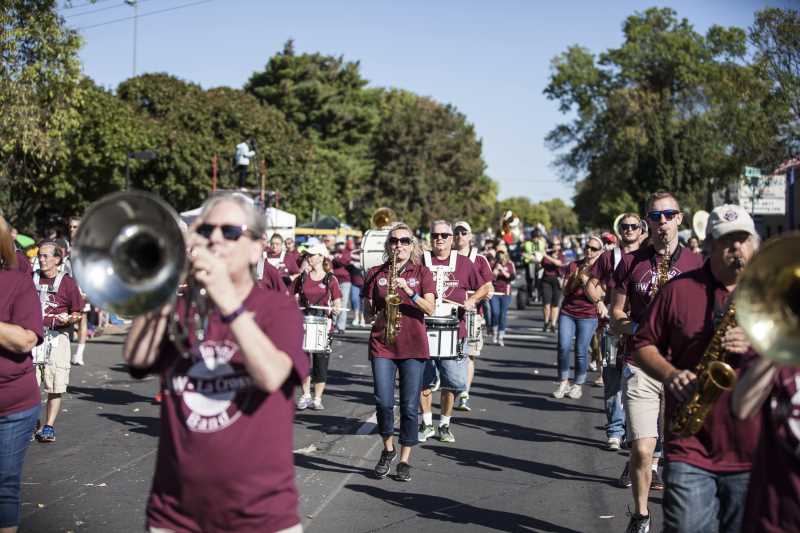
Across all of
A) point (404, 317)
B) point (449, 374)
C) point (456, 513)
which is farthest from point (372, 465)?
point (456, 513)

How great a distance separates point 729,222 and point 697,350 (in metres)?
0.54

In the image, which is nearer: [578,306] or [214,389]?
[214,389]

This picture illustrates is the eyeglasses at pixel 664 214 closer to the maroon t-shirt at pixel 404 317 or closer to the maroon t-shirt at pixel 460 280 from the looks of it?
the maroon t-shirt at pixel 404 317

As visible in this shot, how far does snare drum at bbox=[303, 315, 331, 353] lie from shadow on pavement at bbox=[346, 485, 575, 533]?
3297 millimetres

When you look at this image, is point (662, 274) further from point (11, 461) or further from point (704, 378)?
point (11, 461)

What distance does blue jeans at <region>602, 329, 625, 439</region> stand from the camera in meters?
8.80

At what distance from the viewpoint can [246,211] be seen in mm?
3480

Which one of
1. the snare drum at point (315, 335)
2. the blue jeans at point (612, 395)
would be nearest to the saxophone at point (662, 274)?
the blue jeans at point (612, 395)

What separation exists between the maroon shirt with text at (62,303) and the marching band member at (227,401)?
261 inches

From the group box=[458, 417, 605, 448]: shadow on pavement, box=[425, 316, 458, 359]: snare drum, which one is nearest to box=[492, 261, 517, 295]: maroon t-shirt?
box=[458, 417, 605, 448]: shadow on pavement

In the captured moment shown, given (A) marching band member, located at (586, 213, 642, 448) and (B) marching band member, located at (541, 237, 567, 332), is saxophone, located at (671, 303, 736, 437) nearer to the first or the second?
(A) marching band member, located at (586, 213, 642, 448)

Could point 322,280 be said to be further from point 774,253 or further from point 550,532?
point 774,253

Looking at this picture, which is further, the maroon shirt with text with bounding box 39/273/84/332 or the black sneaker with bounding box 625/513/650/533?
the maroon shirt with text with bounding box 39/273/84/332

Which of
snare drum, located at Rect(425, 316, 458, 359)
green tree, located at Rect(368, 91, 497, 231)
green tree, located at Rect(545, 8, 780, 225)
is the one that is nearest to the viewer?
snare drum, located at Rect(425, 316, 458, 359)
